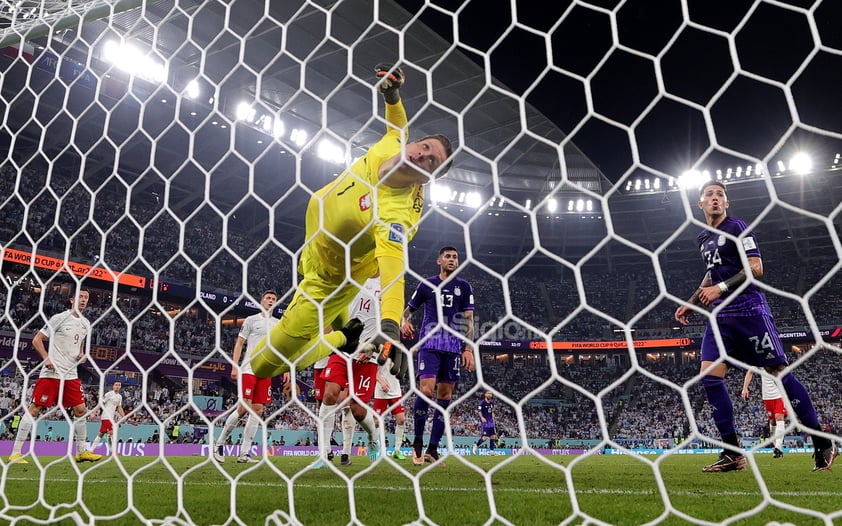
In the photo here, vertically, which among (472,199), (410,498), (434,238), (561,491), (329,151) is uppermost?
(472,199)

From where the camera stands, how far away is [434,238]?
2702 centimetres

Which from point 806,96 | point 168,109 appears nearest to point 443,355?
point 806,96

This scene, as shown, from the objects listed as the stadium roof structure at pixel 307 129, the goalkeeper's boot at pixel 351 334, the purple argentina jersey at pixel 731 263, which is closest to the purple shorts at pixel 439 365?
the goalkeeper's boot at pixel 351 334

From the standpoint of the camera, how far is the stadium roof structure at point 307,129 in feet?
50.3

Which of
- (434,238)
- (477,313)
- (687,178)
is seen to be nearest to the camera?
(687,178)

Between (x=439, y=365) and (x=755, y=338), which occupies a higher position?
(x=755, y=338)

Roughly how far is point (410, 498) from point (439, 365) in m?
2.47

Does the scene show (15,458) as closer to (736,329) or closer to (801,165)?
(736,329)

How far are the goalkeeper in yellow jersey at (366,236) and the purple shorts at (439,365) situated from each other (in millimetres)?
1517

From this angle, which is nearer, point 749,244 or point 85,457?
point 749,244

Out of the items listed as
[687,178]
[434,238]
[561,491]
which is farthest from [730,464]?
[434,238]

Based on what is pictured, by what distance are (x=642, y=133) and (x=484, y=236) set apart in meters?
24.0

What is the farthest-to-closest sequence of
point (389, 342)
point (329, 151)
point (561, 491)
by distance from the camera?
point (329, 151), point (561, 491), point (389, 342)

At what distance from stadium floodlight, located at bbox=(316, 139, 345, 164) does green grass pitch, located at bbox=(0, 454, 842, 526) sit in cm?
1808
